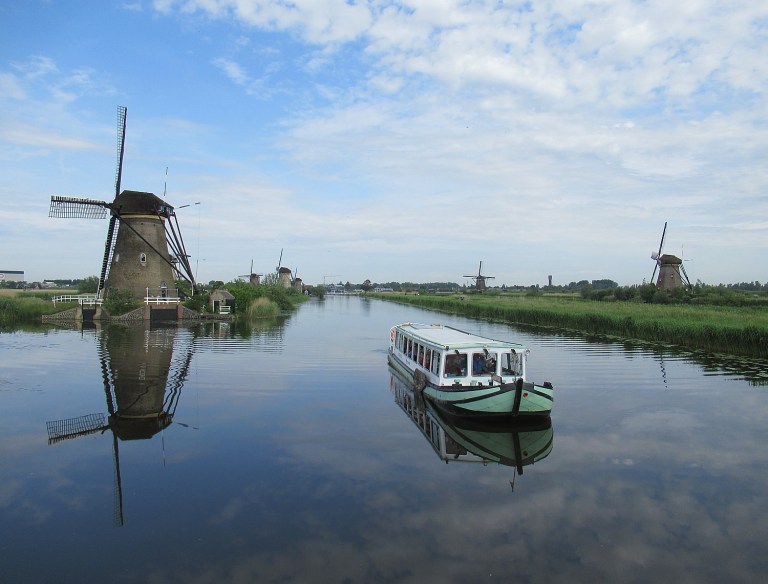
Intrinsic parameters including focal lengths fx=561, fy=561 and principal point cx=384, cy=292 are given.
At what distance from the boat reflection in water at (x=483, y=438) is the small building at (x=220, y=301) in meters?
38.8

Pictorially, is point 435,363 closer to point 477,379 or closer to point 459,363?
point 459,363

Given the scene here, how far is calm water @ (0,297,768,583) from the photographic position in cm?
753

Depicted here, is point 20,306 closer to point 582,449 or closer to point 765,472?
point 582,449

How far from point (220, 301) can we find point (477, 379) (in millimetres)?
41779

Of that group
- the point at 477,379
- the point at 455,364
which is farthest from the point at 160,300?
the point at 477,379

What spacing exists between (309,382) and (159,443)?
26.0ft

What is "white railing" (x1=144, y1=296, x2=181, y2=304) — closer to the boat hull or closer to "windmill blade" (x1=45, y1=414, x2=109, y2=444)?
"windmill blade" (x1=45, y1=414, x2=109, y2=444)

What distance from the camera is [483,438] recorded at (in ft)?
45.1

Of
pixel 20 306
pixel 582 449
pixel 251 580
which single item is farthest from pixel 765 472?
pixel 20 306

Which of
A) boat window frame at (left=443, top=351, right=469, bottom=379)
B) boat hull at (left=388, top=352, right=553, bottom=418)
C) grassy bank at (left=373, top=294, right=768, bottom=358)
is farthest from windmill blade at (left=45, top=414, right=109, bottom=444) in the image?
grassy bank at (left=373, top=294, right=768, bottom=358)

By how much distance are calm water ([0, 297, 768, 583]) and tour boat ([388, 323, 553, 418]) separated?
660 millimetres

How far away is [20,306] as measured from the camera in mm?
45656

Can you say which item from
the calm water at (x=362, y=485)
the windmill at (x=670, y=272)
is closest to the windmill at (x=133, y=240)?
the calm water at (x=362, y=485)

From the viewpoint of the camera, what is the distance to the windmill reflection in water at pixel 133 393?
43.7 feet
